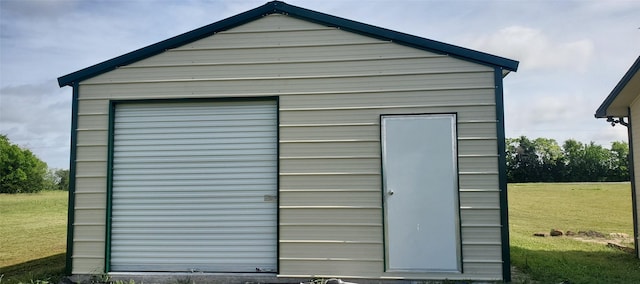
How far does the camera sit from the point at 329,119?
548 cm

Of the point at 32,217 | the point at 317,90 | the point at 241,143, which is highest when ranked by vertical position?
the point at 317,90

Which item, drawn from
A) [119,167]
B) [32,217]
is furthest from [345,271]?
[32,217]

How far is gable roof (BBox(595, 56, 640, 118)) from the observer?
21.1 ft

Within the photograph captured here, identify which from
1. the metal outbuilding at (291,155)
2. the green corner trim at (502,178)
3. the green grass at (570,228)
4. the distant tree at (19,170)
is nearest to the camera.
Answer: the green corner trim at (502,178)

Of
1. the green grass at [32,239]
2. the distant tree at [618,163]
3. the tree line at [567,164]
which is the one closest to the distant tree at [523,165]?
the tree line at [567,164]

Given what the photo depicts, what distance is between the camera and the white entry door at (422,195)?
206 inches

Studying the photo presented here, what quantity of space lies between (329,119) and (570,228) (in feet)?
28.0

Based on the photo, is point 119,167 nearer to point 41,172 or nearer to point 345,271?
point 345,271

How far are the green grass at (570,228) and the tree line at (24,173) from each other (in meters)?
20.5

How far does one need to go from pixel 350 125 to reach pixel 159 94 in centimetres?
242

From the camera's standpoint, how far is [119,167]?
5844 millimetres

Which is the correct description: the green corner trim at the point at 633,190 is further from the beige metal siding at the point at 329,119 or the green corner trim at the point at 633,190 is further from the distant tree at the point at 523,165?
the distant tree at the point at 523,165

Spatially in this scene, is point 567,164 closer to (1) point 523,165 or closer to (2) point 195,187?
(1) point 523,165

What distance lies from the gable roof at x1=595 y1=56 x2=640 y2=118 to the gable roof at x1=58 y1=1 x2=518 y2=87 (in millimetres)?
2431
